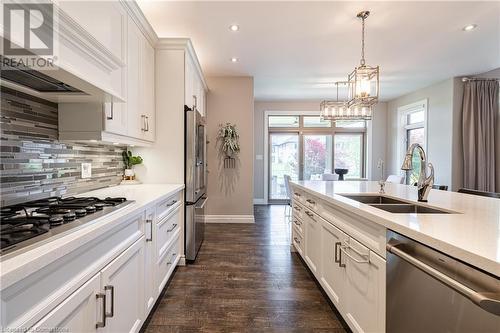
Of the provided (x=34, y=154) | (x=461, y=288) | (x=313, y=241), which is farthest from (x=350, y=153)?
(x=34, y=154)

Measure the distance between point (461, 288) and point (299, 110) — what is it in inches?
245

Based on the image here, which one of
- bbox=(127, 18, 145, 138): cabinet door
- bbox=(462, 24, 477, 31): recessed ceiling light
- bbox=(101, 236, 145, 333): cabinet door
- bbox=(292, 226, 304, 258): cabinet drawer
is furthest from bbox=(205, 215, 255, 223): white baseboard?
bbox=(462, 24, 477, 31): recessed ceiling light

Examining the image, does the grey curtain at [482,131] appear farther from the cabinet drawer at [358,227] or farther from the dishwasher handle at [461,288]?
the dishwasher handle at [461,288]

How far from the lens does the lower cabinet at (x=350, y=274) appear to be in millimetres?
1247

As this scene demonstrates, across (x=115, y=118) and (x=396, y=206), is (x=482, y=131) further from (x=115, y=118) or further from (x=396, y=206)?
(x=115, y=118)

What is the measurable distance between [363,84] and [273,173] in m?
Answer: 4.35

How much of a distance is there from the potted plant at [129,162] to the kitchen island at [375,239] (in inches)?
74.6

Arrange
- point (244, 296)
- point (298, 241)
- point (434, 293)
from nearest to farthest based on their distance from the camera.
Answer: point (434, 293)
point (244, 296)
point (298, 241)

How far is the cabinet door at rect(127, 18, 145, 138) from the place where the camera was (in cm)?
212

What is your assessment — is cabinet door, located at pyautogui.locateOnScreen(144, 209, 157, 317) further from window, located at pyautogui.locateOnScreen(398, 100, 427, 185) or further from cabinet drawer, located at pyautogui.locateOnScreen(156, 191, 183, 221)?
window, located at pyautogui.locateOnScreen(398, 100, 427, 185)


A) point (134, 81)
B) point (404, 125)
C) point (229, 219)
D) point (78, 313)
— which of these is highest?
point (404, 125)

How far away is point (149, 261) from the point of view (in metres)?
1.72

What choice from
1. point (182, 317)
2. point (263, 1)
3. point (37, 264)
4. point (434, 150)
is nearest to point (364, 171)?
point (434, 150)

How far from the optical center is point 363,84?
2715 millimetres
